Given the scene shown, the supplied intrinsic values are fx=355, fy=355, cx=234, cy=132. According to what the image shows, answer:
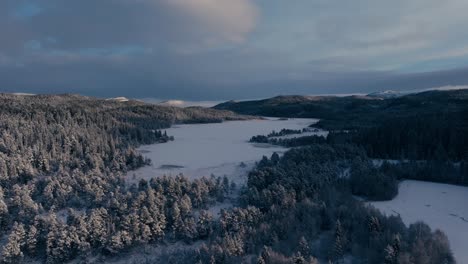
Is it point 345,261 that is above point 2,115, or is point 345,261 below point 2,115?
below

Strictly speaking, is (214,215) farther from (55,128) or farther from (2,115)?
(2,115)

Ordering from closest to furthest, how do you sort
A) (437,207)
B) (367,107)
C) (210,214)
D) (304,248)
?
(304,248)
(210,214)
(437,207)
(367,107)

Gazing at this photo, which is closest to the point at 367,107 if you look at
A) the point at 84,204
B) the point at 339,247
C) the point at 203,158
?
the point at 203,158

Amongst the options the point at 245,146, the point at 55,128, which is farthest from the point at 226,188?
the point at 55,128

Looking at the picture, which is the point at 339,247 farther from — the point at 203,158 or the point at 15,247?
the point at 203,158

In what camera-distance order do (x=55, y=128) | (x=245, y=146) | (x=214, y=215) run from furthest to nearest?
(x=245, y=146) → (x=55, y=128) → (x=214, y=215)

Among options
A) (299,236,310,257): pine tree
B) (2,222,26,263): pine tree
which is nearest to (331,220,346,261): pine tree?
(299,236,310,257): pine tree

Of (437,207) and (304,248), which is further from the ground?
(304,248)
